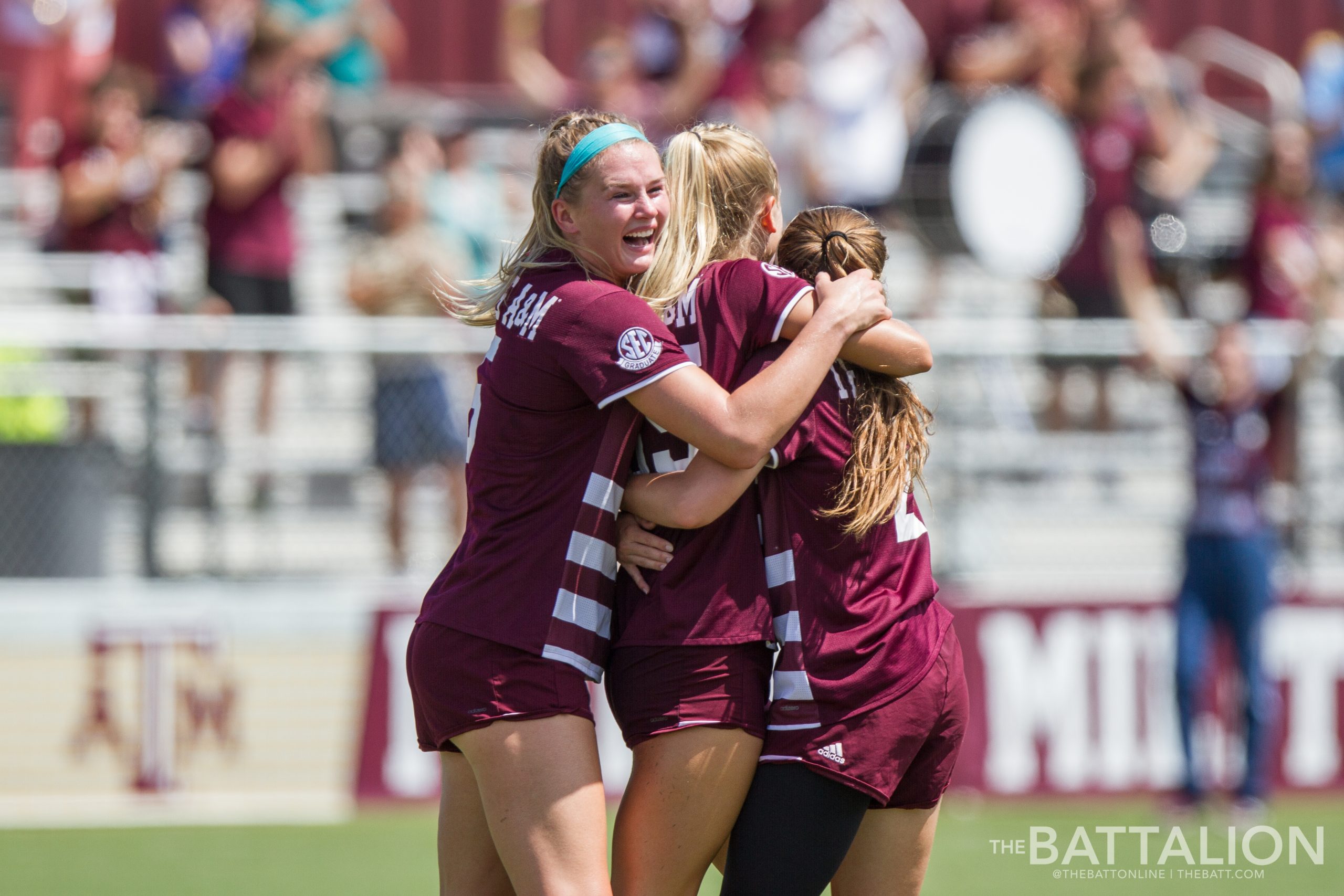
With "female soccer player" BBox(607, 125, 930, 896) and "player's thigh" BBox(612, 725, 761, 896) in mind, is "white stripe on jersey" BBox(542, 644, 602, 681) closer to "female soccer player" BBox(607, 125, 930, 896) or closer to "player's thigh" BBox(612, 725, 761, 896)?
"female soccer player" BBox(607, 125, 930, 896)

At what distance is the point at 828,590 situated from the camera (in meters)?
3.37

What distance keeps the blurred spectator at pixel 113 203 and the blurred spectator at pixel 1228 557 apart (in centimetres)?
565

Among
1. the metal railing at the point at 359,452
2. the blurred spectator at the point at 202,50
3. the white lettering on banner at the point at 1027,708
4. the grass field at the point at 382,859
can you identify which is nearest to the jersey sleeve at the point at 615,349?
the grass field at the point at 382,859

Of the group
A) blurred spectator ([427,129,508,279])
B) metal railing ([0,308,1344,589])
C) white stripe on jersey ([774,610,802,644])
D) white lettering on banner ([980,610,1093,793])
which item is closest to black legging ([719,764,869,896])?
white stripe on jersey ([774,610,802,644])

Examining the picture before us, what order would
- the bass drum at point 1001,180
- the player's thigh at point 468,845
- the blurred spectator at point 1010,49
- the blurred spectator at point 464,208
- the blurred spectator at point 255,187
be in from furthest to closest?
the blurred spectator at point 1010,49
the bass drum at point 1001,180
the blurred spectator at point 464,208
the blurred spectator at point 255,187
the player's thigh at point 468,845

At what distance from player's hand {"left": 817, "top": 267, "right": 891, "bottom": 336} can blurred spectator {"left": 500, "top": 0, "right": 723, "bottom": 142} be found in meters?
6.10

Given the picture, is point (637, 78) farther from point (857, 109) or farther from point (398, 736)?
point (398, 736)

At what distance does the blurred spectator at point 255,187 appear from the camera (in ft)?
30.1

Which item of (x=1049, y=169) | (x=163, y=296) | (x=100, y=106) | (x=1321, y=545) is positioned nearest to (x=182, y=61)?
(x=100, y=106)

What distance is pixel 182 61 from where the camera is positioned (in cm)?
1152

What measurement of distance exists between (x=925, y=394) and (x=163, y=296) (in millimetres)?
4261

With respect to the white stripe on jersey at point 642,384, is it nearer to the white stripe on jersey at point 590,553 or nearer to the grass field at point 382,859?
the white stripe on jersey at point 590,553

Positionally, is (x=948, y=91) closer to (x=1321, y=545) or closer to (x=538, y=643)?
(x=1321, y=545)

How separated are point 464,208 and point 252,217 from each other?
1.24 metres
